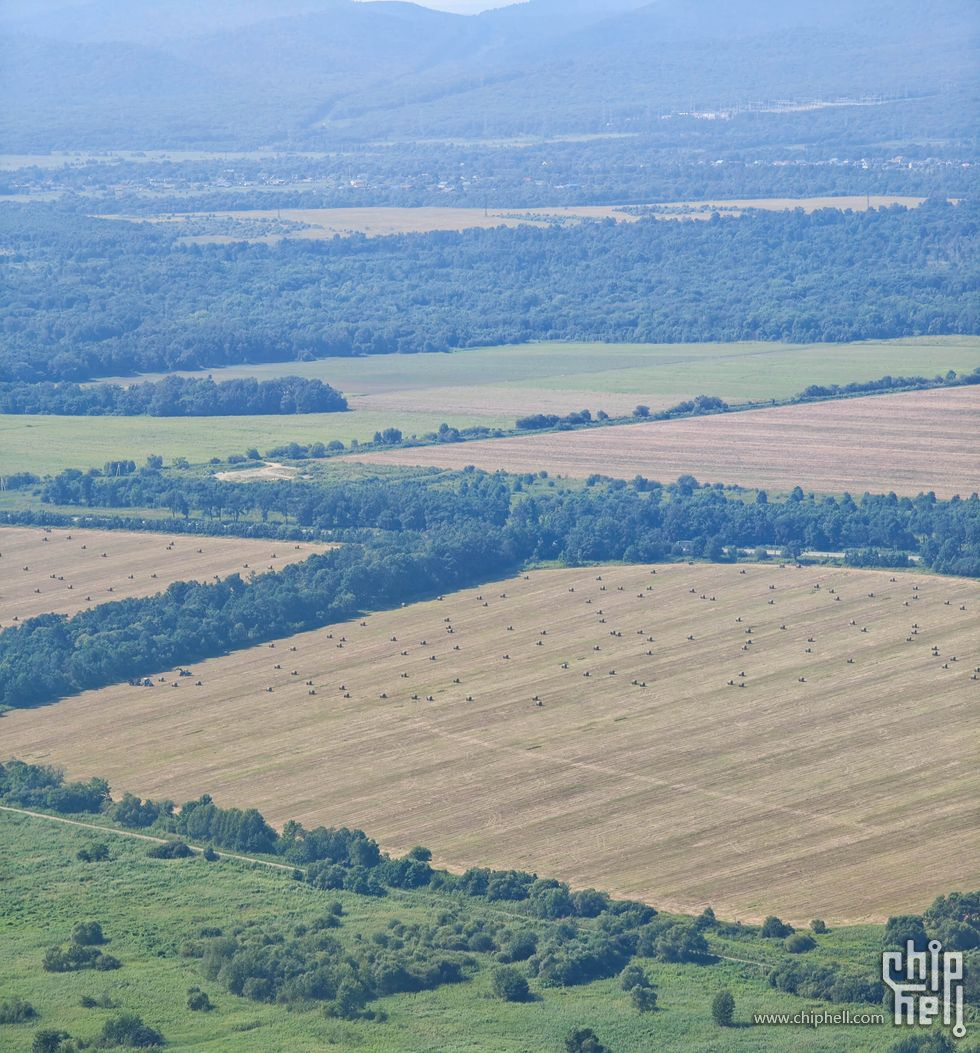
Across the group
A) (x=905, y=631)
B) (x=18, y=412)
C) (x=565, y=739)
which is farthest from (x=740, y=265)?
(x=565, y=739)

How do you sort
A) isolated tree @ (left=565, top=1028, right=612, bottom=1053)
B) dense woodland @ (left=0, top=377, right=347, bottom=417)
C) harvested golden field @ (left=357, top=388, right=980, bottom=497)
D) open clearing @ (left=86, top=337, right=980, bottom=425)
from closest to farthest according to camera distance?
isolated tree @ (left=565, top=1028, right=612, bottom=1053) < harvested golden field @ (left=357, top=388, right=980, bottom=497) < open clearing @ (left=86, top=337, right=980, bottom=425) < dense woodland @ (left=0, top=377, right=347, bottom=417)

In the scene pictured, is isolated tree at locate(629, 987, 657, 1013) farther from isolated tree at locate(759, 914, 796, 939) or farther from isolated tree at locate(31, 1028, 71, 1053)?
isolated tree at locate(31, 1028, 71, 1053)

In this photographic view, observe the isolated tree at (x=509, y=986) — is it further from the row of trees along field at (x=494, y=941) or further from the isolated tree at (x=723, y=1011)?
the isolated tree at (x=723, y=1011)

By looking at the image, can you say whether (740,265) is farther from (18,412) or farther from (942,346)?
(18,412)

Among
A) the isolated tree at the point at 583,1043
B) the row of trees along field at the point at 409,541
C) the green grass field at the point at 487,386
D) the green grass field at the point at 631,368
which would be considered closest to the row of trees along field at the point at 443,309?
the green grass field at the point at 631,368

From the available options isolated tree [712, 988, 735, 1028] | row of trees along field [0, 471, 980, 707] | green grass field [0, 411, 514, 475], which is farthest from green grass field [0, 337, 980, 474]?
isolated tree [712, 988, 735, 1028]

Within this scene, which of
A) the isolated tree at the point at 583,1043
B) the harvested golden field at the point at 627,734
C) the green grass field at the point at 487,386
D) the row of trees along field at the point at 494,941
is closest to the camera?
the isolated tree at the point at 583,1043
